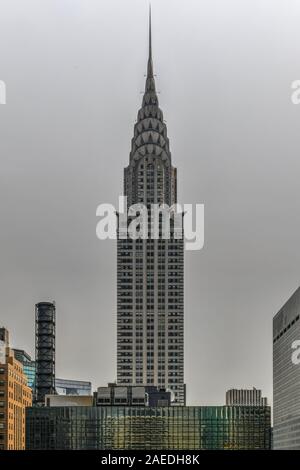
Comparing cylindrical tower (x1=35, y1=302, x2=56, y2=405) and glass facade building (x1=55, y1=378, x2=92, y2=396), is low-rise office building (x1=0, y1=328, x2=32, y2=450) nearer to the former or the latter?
cylindrical tower (x1=35, y1=302, x2=56, y2=405)

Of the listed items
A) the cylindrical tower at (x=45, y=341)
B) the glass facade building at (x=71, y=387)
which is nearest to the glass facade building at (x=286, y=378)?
the cylindrical tower at (x=45, y=341)

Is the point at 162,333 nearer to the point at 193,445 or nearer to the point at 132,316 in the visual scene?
the point at 132,316

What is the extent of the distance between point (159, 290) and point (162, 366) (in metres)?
4.49

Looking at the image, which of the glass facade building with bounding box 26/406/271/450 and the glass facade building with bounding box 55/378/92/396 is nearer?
the glass facade building with bounding box 26/406/271/450

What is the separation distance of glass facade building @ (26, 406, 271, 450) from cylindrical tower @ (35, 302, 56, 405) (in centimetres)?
404

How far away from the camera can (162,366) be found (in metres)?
49.4

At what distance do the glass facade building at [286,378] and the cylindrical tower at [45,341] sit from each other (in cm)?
995

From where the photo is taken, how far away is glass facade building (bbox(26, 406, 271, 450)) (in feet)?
119

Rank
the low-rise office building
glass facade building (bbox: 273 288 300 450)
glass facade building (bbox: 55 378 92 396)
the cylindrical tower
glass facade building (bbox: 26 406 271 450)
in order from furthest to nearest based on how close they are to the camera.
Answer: glass facade building (bbox: 55 378 92 396)
the cylindrical tower
glass facade building (bbox: 26 406 271 450)
glass facade building (bbox: 273 288 300 450)
the low-rise office building

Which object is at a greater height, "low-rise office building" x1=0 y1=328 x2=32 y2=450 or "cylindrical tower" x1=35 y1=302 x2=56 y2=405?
"cylindrical tower" x1=35 y1=302 x2=56 y2=405

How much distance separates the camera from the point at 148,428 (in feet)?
123

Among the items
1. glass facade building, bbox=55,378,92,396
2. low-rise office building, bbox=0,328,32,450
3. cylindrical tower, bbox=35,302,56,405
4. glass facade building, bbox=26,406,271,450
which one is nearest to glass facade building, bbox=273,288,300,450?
glass facade building, bbox=26,406,271,450
